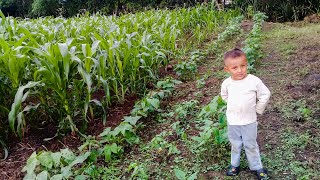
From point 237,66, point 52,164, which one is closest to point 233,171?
point 237,66

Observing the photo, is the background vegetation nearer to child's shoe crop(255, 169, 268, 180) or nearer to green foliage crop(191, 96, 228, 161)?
green foliage crop(191, 96, 228, 161)

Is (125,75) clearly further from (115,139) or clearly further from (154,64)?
(115,139)

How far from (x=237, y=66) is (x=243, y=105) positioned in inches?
10.2

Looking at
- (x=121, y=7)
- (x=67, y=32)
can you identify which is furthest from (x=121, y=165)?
(x=121, y=7)

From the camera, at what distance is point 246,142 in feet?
7.38

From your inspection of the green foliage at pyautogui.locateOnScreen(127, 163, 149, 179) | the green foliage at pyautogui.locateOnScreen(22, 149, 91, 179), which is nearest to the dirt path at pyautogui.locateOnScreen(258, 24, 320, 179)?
the green foliage at pyautogui.locateOnScreen(127, 163, 149, 179)

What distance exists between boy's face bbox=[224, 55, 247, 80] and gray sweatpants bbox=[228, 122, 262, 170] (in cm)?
34

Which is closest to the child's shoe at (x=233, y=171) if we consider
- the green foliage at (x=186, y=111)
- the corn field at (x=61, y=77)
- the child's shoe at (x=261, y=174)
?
the child's shoe at (x=261, y=174)

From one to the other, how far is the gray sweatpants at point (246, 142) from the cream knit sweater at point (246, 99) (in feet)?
0.16

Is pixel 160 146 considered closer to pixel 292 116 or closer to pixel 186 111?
pixel 186 111

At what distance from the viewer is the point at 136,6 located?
57.9 ft

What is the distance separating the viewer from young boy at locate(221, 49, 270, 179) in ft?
7.09

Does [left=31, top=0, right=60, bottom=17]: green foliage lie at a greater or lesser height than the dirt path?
greater

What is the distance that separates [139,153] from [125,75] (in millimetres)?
1357
